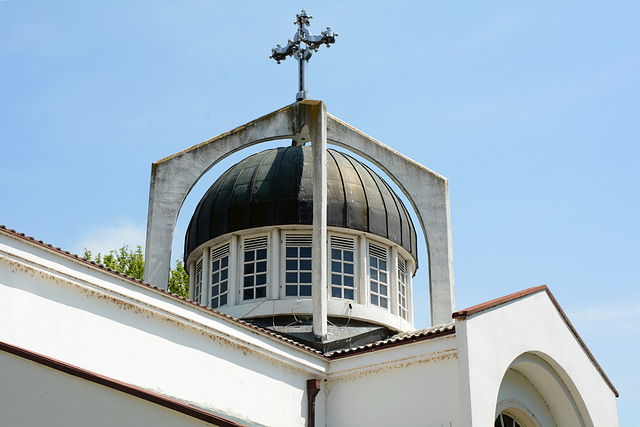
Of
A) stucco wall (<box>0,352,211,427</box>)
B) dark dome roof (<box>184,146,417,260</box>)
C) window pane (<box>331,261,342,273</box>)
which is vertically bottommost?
stucco wall (<box>0,352,211,427</box>)

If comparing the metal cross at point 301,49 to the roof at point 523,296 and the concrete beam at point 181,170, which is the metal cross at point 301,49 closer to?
the concrete beam at point 181,170

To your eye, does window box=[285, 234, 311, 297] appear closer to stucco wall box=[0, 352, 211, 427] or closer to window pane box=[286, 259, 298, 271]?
→ window pane box=[286, 259, 298, 271]

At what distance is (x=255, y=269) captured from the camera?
19.2 metres

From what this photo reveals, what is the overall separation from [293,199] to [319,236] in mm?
2310

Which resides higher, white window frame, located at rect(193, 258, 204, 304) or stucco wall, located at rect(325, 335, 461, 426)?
white window frame, located at rect(193, 258, 204, 304)

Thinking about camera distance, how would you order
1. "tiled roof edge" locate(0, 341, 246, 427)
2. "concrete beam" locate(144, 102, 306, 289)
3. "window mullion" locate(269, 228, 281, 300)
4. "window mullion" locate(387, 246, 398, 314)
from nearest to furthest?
1. "tiled roof edge" locate(0, 341, 246, 427)
2. "concrete beam" locate(144, 102, 306, 289)
3. "window mullion" locate(269, 228, 281, 300)
4. "window mullion" locate(387, 246, 398, 314)

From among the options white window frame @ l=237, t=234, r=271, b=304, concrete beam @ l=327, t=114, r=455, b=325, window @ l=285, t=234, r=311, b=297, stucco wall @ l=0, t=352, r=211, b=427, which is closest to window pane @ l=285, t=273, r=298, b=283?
window @ l=285, t=234, r=311, b=297

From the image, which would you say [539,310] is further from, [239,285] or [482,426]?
[239,285]

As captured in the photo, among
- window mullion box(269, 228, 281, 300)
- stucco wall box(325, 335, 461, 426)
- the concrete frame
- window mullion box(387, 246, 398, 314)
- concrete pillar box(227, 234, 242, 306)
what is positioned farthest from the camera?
window mullion box(387, 246, 398, 314)

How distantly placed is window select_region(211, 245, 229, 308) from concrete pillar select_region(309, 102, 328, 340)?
116 inches

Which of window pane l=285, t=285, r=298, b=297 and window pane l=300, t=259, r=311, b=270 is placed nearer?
window pane l=285, t=285, r=298, b=297

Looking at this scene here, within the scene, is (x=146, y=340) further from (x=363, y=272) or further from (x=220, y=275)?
(x=363, y=272)

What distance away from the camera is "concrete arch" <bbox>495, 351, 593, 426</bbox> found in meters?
15.8

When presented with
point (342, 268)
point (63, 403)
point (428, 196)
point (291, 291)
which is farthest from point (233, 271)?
point (63, 403)
